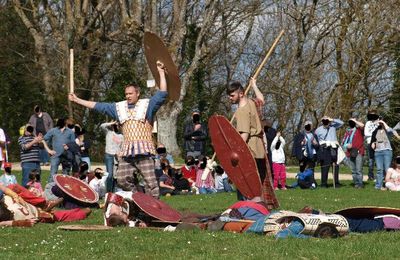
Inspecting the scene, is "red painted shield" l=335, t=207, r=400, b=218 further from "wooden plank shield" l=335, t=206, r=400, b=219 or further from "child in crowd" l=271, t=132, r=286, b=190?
"child in crowd" l=271, t=132, r=286, b=190

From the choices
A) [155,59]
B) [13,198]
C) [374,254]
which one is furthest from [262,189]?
[374,254]

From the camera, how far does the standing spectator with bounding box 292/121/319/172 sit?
2198cm

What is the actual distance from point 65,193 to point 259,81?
26.0 metres

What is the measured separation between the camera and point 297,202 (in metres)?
15.6

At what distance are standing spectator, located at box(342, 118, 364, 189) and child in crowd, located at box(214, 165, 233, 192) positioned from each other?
274cm

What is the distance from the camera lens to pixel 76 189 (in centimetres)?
1449

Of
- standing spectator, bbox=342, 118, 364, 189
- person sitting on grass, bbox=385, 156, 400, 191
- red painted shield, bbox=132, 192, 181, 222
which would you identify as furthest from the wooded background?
red painted shield, bbox=132, 192, 181, 222

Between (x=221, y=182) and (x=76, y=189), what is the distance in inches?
269

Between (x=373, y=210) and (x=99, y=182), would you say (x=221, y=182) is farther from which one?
(x=373, y=210)

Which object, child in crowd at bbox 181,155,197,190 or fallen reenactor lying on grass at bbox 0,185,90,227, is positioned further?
child in crowd at bbox 181,155,197,190

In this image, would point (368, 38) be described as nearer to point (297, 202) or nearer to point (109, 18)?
point (109, 18)

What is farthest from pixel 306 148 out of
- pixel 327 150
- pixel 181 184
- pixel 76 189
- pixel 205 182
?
pixel 76 189

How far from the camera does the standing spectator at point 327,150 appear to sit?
842 inches

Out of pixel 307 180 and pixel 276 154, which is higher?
pixel 276 154
